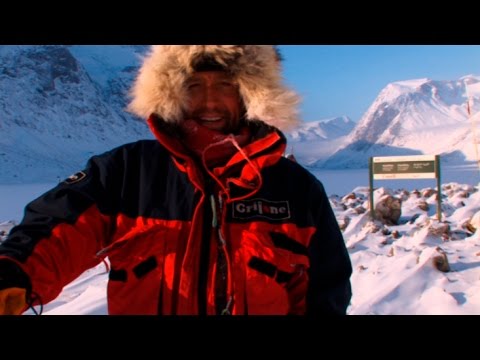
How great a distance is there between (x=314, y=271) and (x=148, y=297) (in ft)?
2.05

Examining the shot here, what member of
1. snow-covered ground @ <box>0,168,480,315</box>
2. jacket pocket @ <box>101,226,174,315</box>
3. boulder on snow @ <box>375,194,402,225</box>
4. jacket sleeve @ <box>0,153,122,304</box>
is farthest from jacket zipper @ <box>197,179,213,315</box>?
boulder on snow @ <box>375,194,402,225</box>

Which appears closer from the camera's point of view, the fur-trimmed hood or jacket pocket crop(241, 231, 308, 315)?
jacket pocket crop(241, 231, 308, 315)

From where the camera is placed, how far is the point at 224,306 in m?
1.33

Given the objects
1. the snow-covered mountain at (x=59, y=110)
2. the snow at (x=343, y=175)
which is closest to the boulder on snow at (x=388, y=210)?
the snow at (x=343, y=175)

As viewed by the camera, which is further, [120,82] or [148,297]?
[120,82]

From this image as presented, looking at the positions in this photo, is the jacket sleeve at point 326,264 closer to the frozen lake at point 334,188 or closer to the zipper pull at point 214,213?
the zipper pull at point 214,213

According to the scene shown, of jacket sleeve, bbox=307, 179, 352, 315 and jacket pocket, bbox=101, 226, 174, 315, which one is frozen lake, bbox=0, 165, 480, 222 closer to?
jacket pocket, bbox=101, 226, 174, 315

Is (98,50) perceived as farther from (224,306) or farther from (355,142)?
(224,306)

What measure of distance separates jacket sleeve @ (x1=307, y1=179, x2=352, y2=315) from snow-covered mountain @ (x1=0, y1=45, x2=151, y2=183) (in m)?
37.4

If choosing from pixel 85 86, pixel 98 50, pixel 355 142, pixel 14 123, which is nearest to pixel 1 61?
pixel 85 86

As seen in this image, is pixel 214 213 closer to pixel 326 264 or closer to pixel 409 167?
pixel 326 264

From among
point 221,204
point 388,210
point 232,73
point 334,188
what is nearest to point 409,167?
point 388,210

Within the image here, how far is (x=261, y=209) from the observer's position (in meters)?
1.46

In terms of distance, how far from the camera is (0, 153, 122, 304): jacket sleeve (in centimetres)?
117
